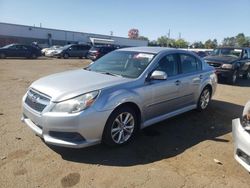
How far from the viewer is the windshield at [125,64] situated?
193 inches

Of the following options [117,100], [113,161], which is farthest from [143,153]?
[117,100]

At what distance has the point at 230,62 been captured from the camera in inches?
486

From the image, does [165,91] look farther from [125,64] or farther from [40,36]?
[40,36]

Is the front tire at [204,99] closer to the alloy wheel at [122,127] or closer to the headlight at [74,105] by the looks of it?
the alloy wheel at [122,127]

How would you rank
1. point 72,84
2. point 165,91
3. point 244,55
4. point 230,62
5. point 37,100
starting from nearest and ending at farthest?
point 37,100, point 72,84, point 165,91, point 230,62, point 244,55

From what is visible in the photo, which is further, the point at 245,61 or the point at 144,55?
the point at 245,61

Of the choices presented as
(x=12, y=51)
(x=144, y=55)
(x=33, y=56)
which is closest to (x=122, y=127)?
(x=144, y=55)

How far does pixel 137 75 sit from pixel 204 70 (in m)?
2.51

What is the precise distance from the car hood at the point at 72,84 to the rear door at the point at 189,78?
5.45 ft

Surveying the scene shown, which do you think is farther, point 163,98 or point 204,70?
point 204,70

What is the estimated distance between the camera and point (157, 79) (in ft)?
15.6

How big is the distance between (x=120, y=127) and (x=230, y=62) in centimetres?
955

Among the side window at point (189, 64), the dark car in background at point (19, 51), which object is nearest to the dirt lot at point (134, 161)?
the side window at point (189, 64)

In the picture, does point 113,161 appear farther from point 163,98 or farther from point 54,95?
point 163,98
